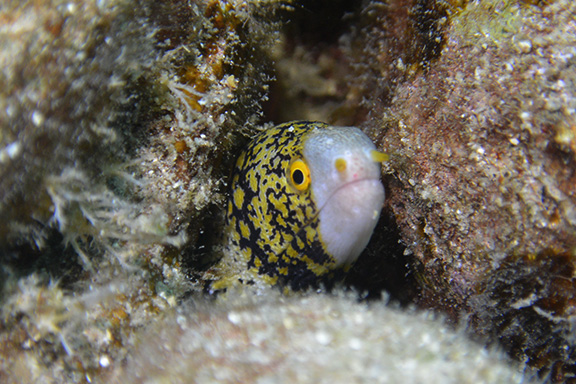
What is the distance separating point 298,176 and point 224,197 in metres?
0.77

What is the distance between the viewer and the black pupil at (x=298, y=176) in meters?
2.20

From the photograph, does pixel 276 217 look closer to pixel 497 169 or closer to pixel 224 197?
pixel 224 197

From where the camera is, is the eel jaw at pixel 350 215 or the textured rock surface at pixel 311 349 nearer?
the textured rock surface at pixel 311 349

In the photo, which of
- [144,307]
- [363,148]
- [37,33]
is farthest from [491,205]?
[37,33]

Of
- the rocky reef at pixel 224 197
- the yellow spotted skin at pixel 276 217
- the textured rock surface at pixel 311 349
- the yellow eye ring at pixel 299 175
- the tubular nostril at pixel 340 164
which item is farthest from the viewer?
the yellow spotted skin at pixel 276 217

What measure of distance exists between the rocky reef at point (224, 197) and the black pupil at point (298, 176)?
26.0 inches

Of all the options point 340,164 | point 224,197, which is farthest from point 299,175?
point 224,197

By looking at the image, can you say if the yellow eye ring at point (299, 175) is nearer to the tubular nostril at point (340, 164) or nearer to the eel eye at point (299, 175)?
the eel eye at point (299, 175)

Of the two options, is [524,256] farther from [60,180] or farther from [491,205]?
[60,180]

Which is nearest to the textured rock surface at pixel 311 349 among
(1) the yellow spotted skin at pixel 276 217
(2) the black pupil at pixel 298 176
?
(1) the yellow spotted skin at pixel 276 217

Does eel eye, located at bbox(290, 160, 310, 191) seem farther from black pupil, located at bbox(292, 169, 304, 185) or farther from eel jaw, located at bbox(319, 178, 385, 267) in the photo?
eel jaw, located at bbox(319, 178, 385, 267)

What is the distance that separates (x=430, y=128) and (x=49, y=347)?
2.64 metres

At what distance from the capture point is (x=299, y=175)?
7.23 ft

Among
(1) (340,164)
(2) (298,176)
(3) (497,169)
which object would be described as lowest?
(2) (298,176)
